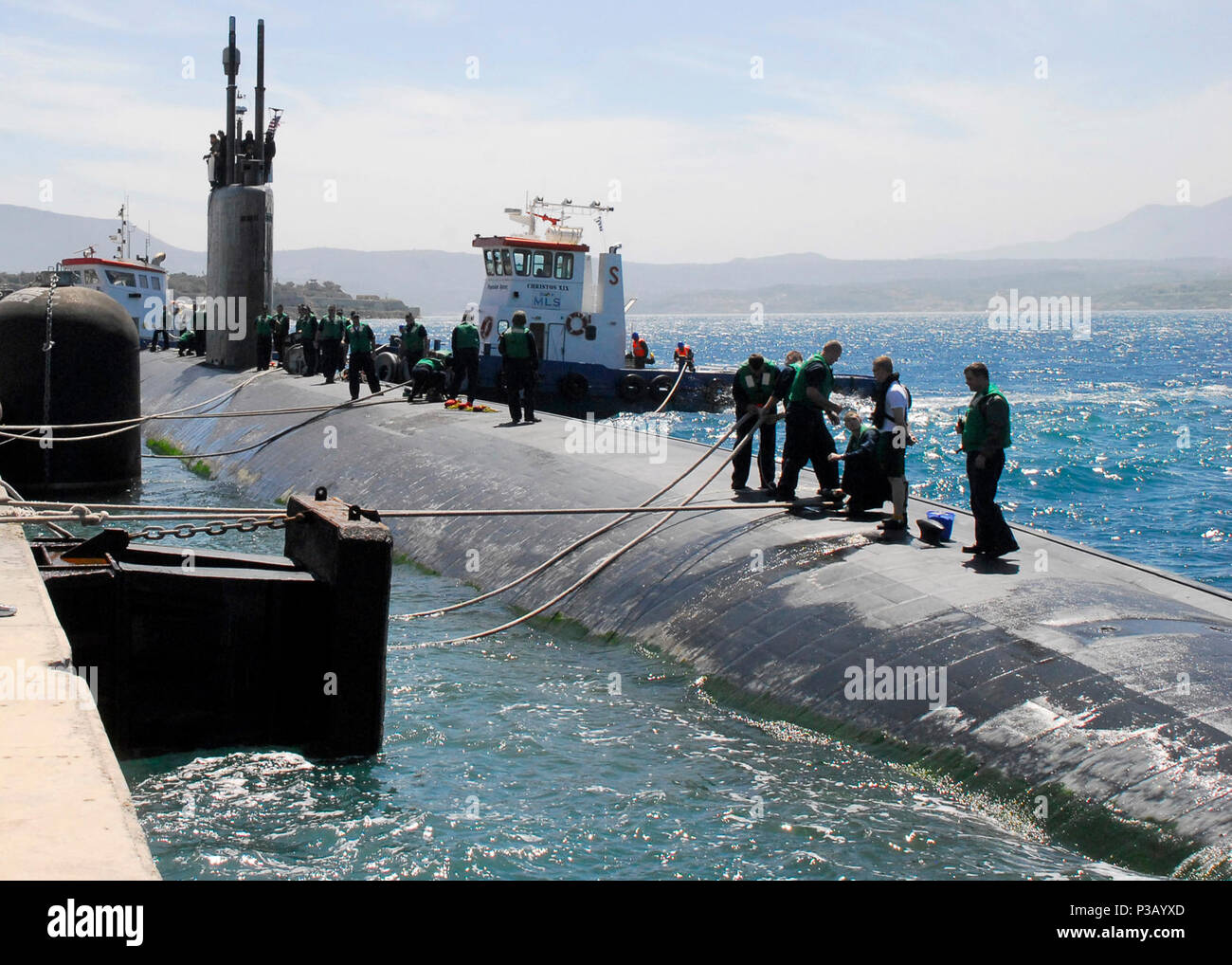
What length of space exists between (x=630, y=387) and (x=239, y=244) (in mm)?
11939

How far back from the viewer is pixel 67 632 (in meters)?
8.30

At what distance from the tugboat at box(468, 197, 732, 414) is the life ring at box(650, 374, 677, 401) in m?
0.03

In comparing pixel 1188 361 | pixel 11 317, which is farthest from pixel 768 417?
pixel 1188 361

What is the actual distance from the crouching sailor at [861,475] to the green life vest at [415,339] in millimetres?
17124

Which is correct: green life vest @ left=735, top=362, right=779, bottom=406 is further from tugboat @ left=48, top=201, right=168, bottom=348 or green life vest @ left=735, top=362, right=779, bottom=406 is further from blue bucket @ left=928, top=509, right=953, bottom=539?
tugboat @ left=48, top=201, right=168, bottom=348

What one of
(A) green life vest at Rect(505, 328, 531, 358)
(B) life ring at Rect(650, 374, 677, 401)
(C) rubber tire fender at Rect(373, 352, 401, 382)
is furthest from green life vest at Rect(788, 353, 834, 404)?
(B) life ring at Rect(650, 374, 677, 401)

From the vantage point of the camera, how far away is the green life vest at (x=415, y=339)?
28391 millimetres

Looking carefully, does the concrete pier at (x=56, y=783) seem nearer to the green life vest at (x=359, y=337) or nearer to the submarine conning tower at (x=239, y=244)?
the green life vest at (x=359, y=337)

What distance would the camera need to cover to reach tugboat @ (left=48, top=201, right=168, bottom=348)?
166 feet

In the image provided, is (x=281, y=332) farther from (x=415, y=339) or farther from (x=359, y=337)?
(x=359, y=337)

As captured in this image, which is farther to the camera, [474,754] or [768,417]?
[768,417]
